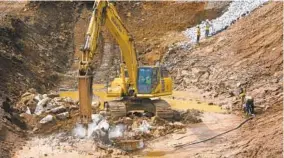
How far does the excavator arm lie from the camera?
15039 millimetres

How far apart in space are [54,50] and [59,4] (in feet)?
22.1

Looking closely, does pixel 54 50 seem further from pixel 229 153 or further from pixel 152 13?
pixel 229 153

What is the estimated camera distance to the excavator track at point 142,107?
18.0 meters

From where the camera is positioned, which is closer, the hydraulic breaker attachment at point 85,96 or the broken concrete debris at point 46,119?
the hydraulic breaker attachment at point 85,96

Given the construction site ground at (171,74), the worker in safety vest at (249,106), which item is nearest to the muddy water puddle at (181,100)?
the construction site ground at (171,74)

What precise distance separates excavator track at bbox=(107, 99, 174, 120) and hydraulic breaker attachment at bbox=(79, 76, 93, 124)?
271 centimetres

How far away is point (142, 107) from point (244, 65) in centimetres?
660

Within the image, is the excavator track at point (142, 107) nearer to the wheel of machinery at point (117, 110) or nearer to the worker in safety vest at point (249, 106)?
the wheel of machinery at point (117, 110)

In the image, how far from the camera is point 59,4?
3559 cm

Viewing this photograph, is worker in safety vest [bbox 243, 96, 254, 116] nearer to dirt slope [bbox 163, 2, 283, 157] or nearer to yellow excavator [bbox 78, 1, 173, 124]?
dirt slope [bbox 163, 2, 283, 157]

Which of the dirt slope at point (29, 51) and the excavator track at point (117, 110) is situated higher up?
the dirt slope at point (29, 51)

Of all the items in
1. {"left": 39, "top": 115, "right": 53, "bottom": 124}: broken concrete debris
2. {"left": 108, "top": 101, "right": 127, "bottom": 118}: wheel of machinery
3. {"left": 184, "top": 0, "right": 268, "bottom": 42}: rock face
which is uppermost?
{"left": 184, "top": 0, "right": 268, "bottom": 42}: rock face

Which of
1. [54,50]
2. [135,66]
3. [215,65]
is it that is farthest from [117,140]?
[54,50]

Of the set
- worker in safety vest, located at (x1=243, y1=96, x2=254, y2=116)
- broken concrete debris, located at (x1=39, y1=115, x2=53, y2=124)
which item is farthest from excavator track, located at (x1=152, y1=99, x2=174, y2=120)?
broken concrete debris, located at (x1=39, y1=115, x2=53, y2=124)
